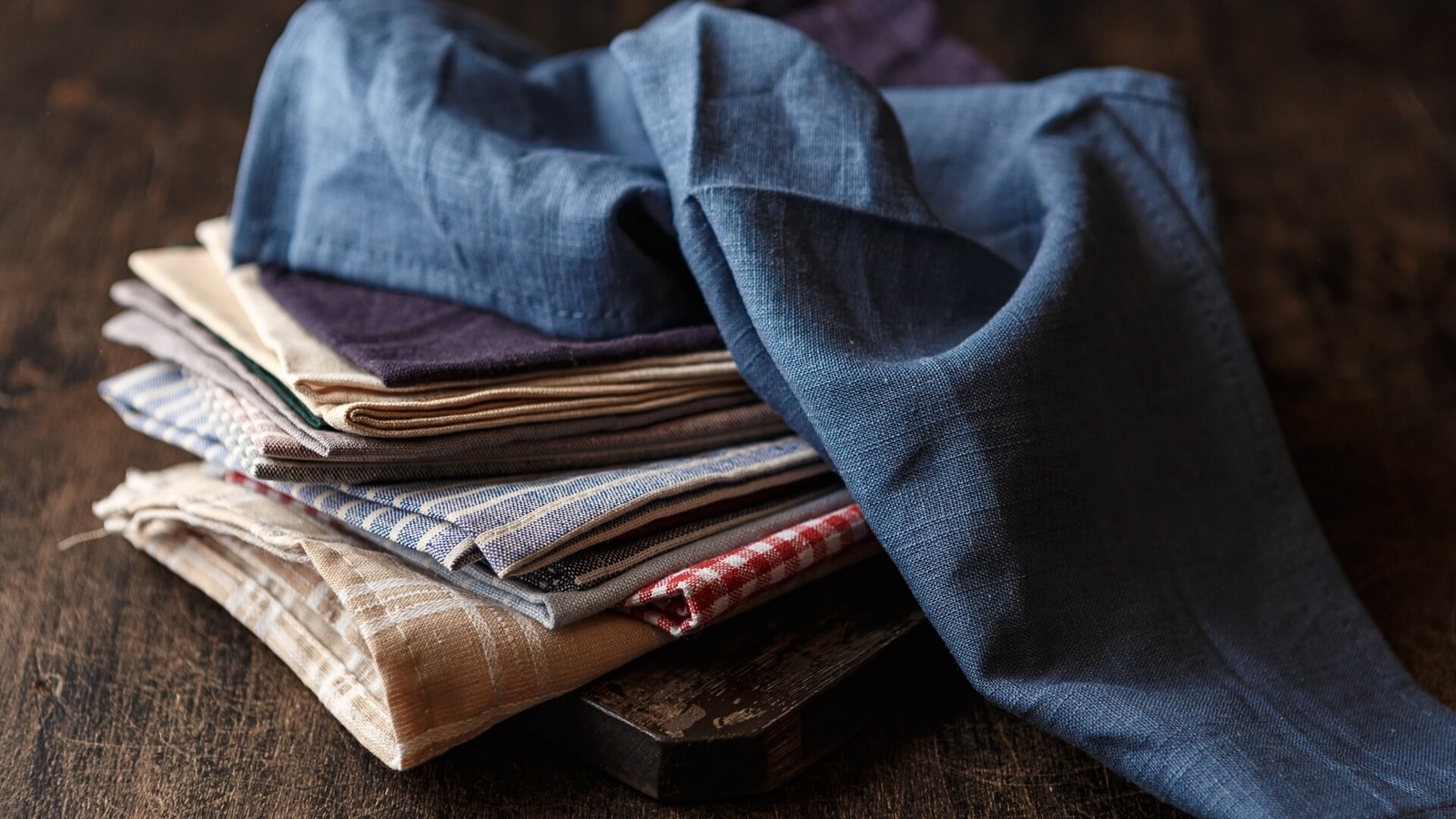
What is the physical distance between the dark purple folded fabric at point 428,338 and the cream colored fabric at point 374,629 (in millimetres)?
98

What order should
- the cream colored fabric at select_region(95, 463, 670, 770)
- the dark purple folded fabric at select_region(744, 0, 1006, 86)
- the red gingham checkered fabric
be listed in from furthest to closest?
the dark purple folded fabric at select_region(744, 0, 1006, 86) < the red gingham checkered fabric < the cream colored fabric at select_region(95, 463, 670, 770)

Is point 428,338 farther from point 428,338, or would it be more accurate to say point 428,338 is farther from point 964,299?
point 964,299

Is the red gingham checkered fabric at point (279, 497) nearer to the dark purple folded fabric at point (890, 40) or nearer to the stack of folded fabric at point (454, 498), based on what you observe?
the stack of folded fabric at point (454, 498)

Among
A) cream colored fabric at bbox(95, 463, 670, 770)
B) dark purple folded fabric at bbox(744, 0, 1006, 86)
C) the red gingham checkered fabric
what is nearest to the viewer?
cream colored fabric at bbox(95, 463, 670, 770)

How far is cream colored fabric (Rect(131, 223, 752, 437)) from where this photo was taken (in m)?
0.59

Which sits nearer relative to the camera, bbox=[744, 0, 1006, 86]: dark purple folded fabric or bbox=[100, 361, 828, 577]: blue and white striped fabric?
bbox=[100, 361, 828, 577]: blue and white striped fabric

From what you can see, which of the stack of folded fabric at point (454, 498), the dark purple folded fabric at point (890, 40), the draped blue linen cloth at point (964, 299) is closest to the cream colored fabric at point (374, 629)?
the stack of folded fabric at point (454, 498)

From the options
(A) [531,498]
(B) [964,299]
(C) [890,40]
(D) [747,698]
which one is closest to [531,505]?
(A) [531,498]

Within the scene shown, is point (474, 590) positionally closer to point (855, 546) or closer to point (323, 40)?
point (855, 546)

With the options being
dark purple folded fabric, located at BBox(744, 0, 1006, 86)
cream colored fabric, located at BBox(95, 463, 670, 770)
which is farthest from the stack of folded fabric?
dark purple folded fabric, located at BBox(744, 0, 1006, 86)

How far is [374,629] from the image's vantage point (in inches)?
20.8

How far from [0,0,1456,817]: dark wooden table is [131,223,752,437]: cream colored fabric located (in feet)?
0.51

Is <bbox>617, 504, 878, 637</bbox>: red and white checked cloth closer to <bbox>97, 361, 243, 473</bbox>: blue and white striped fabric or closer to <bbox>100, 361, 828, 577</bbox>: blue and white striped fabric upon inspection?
<bbox>100, 361, 828, 577</bbox>: blue and white striped fabric

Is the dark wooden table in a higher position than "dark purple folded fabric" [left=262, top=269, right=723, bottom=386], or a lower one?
lower
